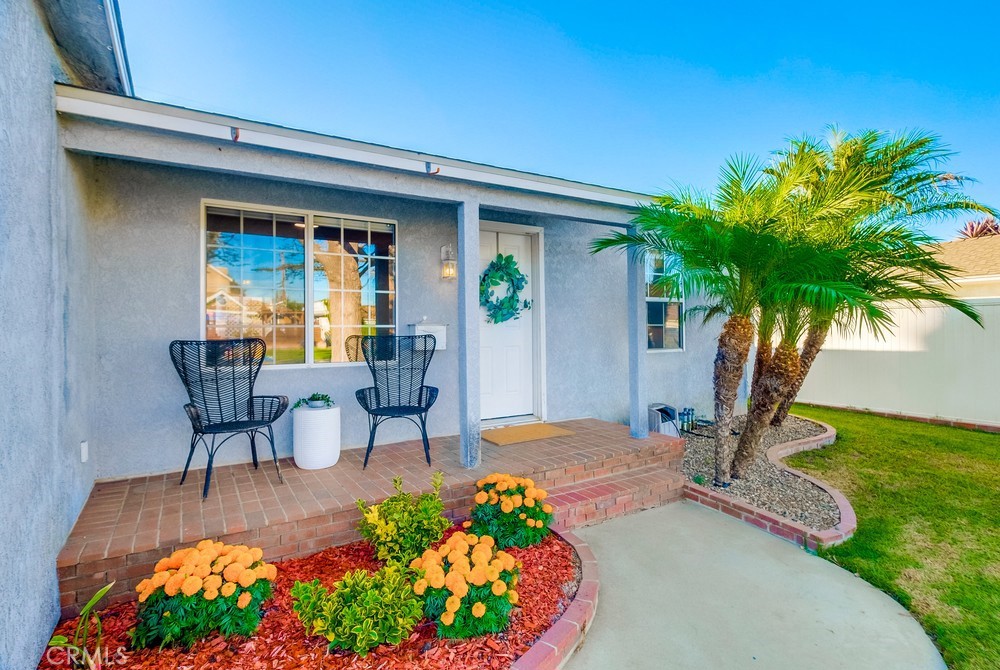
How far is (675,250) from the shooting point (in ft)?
13.7

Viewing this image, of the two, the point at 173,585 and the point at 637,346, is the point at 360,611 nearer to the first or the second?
the point at 173,585

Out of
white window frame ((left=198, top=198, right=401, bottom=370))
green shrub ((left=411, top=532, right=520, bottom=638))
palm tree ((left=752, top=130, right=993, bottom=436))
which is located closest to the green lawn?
palm tree ((left=752, top=130, right=993, bottom=436))

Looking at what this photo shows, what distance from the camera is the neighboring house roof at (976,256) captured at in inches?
368

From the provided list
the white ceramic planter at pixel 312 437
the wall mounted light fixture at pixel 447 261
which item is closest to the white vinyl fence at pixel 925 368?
the wall mounted light fixture at pixel 447 261

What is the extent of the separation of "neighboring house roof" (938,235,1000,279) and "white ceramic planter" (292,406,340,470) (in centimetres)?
1151

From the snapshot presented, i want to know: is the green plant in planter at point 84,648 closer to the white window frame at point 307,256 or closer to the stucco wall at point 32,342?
the stucco wall at point 32,342

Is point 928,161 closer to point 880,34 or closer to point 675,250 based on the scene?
point 675,250

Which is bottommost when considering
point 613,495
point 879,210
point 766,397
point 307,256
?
→ point 613,495

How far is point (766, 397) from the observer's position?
14.3 feet

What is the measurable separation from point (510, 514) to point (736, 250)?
284 centimetres

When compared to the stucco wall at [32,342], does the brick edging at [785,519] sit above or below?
below

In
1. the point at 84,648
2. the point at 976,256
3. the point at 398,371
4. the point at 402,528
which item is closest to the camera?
the point at 84,648

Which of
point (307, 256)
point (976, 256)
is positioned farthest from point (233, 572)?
point (976, 256)

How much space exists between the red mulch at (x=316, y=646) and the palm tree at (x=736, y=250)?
2720 millimetres
